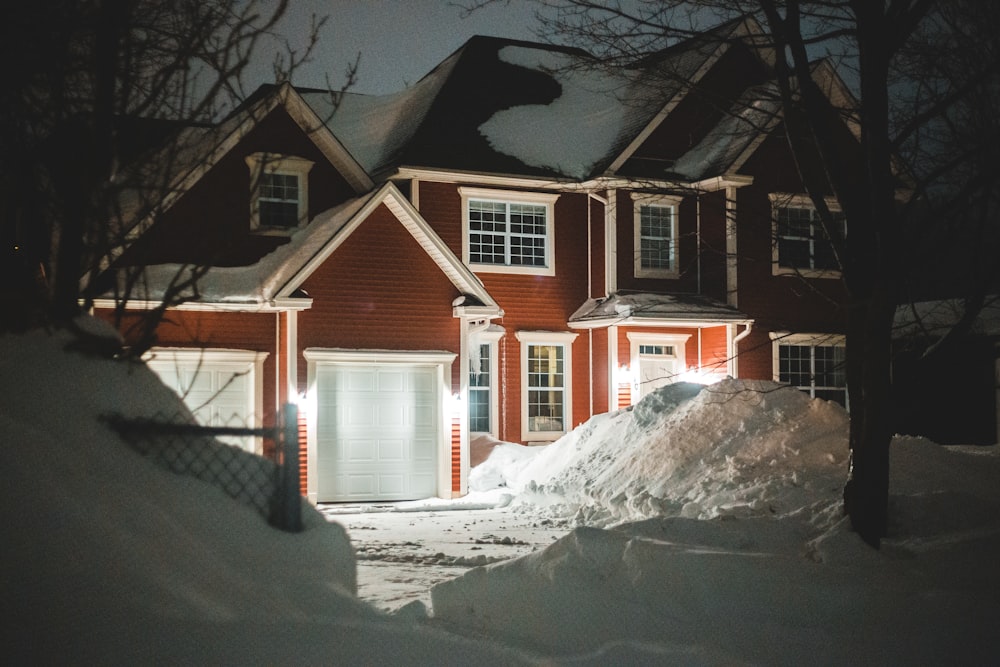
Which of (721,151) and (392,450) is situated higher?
(721,151)

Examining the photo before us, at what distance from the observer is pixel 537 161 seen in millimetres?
23312

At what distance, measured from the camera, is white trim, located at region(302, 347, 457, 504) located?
17.8m

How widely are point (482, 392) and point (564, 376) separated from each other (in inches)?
81.9

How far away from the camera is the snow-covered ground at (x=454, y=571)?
4.24 metres

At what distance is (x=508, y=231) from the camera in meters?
22.8

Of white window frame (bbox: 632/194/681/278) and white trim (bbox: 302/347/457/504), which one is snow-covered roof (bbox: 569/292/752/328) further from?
white trim (bbox: 302/347/457/504)

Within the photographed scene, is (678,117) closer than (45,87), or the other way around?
(45,87)

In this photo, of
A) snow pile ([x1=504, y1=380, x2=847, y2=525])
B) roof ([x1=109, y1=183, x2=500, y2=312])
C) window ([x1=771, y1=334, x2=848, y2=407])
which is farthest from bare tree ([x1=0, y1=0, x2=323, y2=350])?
window ([x1=771, y1=334, x2=848, y2=407])

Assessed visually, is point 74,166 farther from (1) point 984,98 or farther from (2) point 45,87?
(1) point 984,98

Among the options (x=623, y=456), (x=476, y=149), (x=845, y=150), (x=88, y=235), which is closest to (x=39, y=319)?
(x=88, y=235)

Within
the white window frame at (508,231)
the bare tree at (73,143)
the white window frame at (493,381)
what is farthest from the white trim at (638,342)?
the bare tree at (73,143)

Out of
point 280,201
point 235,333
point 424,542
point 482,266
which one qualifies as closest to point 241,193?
point 280,201

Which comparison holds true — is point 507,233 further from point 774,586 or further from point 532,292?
point 774,586

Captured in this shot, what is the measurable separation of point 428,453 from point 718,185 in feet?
32.1
